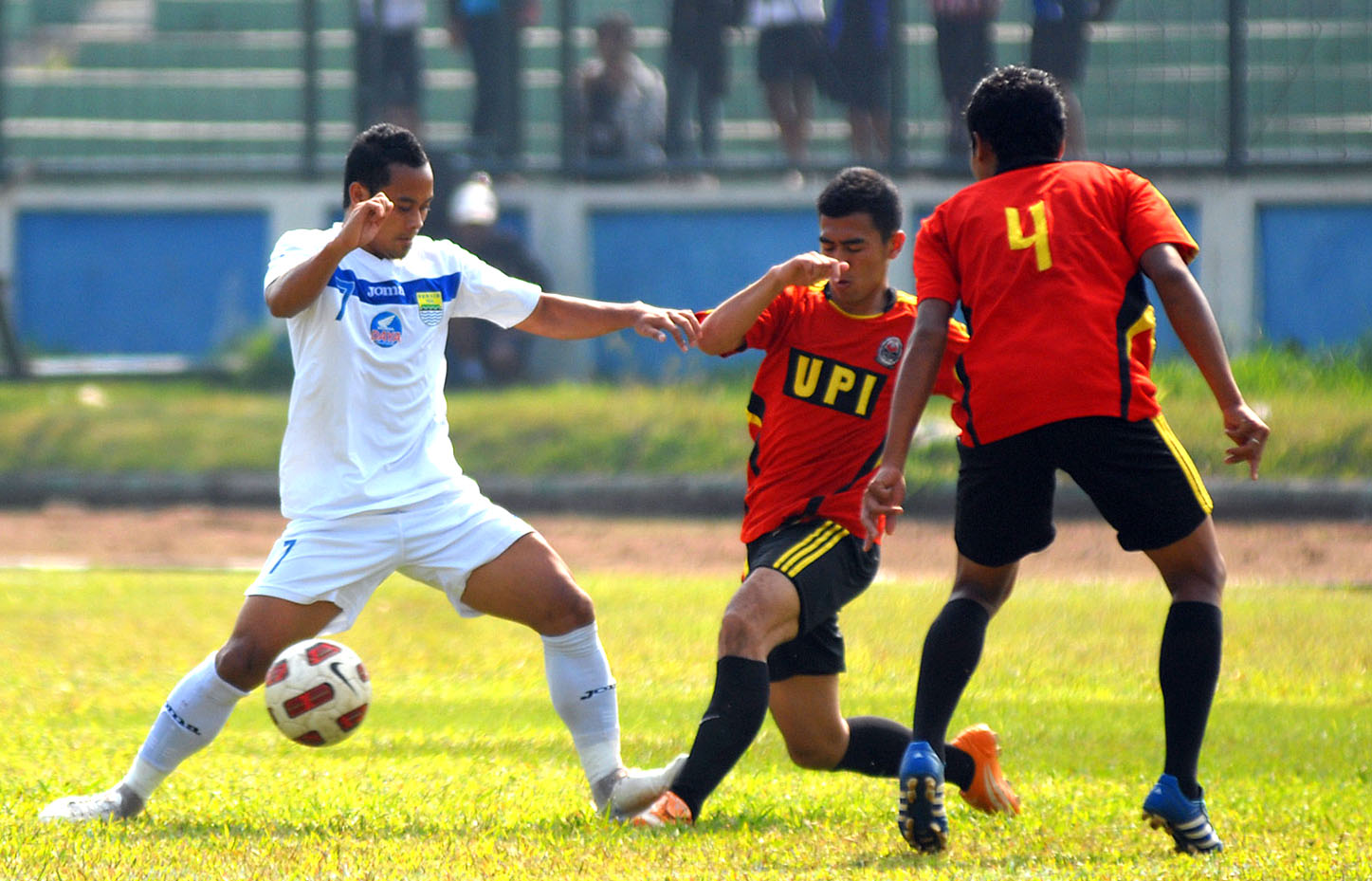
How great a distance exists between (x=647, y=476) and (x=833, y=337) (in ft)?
26.1

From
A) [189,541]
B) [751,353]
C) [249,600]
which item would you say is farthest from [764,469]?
[751,353]

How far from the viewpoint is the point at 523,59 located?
1598 cm

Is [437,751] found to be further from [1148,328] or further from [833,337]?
[1148,328]

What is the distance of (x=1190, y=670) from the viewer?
14.6 ft

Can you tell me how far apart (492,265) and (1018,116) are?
36.0ft

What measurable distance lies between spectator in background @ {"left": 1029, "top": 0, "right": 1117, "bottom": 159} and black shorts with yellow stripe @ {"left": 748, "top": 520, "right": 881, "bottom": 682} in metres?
10.2

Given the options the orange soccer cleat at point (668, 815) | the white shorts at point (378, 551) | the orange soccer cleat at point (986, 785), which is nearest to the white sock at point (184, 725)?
the white shorts at point (378, 551)

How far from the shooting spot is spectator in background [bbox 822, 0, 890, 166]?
15.0 meters

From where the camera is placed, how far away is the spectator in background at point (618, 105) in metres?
15.7

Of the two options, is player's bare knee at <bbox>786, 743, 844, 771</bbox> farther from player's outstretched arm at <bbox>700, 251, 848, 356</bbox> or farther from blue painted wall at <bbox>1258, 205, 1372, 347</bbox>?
blue painted wall at <bbox>1258, 205, 1372, 347</bbox>

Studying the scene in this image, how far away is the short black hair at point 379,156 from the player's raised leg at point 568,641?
1053mm

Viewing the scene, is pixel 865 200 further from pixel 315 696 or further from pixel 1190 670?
pixel 315 696

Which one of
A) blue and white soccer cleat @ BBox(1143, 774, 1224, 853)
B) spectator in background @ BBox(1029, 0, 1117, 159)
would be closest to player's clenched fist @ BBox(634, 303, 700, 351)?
blue and white soccer cleat @ BBox(1143, 774, 1224, 853)

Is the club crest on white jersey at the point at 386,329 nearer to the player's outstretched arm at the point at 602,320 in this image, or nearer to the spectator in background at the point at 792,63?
the player's outstretched arm at the point at 602,320
